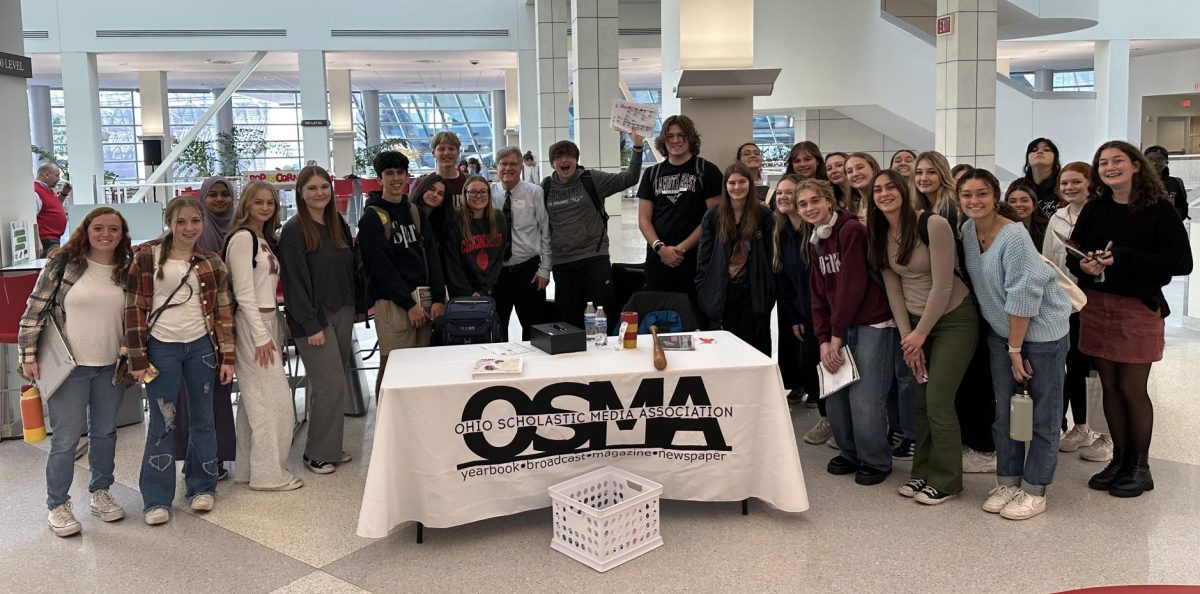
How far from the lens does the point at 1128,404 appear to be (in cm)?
388

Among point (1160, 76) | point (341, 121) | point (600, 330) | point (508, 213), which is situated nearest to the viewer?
point (600, 330)

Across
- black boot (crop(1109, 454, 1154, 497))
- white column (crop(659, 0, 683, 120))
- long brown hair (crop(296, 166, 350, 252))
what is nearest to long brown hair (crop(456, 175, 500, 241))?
long brown hair (crop(296, 166, 350, 252))

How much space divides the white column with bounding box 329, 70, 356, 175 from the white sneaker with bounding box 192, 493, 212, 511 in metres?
18.8

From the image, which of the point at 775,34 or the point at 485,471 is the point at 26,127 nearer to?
the point at 485,471

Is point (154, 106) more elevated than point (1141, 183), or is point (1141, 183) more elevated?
point (154, 106)

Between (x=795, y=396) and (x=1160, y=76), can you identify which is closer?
(x=795, y=396)

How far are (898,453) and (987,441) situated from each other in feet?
1.35

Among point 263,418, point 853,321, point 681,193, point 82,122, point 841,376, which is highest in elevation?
point 82,122

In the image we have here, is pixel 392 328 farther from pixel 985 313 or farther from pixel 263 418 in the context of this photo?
pixel 985 313

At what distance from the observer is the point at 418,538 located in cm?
360

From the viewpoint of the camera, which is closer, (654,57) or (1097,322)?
(1097,322)

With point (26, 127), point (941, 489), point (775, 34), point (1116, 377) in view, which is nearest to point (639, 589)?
point (941, 489)

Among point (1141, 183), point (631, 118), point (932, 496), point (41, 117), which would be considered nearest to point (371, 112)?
point (41, 117)

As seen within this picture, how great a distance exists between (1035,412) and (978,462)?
0.66m
